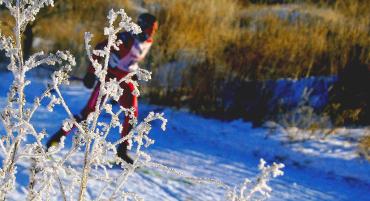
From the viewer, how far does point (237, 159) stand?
233 inches

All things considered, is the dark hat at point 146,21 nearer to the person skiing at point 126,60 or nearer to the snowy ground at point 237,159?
the person skiing at point 126,60

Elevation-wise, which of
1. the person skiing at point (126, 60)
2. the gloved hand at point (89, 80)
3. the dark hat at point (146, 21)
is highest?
the dark hat at point (146, 21)

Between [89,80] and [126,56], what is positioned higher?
[126,56]

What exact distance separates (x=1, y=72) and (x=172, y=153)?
336cm

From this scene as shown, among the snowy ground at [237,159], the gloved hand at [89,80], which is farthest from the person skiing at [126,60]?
the snowy ground at [237,159]

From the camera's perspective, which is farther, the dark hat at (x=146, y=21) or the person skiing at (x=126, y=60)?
the dark hat at (x=146, y=21)

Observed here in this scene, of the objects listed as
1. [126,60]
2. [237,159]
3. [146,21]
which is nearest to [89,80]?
[126,60]

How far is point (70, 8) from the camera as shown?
1037 centimetres

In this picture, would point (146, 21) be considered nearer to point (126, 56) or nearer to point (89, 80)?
point (126, 56)

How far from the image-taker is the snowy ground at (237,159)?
4750 millimetres

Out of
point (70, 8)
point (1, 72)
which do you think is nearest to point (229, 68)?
point (1, 72)

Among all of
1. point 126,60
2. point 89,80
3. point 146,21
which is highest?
point 146,21

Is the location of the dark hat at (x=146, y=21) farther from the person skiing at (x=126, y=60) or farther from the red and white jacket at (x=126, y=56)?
the red and white jacket at (x=126, y=56)

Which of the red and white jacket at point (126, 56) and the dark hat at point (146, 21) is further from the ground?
the dark hat at point (146, 21)
